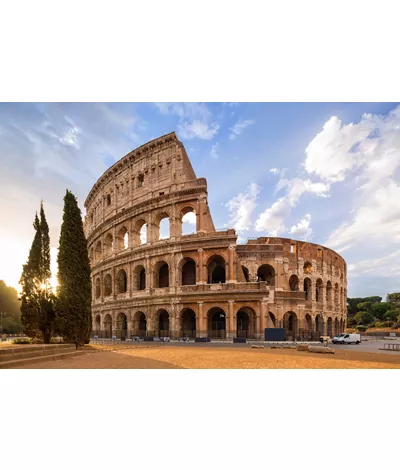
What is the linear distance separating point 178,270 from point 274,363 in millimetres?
15873

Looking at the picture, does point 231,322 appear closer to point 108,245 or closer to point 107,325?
point 107,325

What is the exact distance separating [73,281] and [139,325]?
51.8 ft

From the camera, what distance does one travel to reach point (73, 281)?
57.2ft

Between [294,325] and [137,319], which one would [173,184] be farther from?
[294,325]

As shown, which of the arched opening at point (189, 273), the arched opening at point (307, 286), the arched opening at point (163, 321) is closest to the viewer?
the arched opening at point (189, 273)

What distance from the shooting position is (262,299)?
25.8 meters

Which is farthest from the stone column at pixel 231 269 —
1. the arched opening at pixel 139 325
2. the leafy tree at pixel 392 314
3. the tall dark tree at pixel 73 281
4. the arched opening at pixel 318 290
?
the leafy tree at pixel 392 314

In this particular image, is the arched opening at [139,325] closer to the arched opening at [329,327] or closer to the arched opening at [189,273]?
the arched opening at [189,273]

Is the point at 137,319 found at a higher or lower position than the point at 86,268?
lower

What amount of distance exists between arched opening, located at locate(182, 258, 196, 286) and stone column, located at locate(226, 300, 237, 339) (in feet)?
15.8

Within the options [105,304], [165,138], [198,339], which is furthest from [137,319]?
[165,138]

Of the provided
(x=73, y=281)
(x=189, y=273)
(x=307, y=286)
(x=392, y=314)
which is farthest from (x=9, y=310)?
(x=392, y=314)

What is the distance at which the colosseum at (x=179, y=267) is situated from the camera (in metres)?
27.0

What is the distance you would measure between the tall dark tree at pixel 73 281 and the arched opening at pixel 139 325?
492 inches
